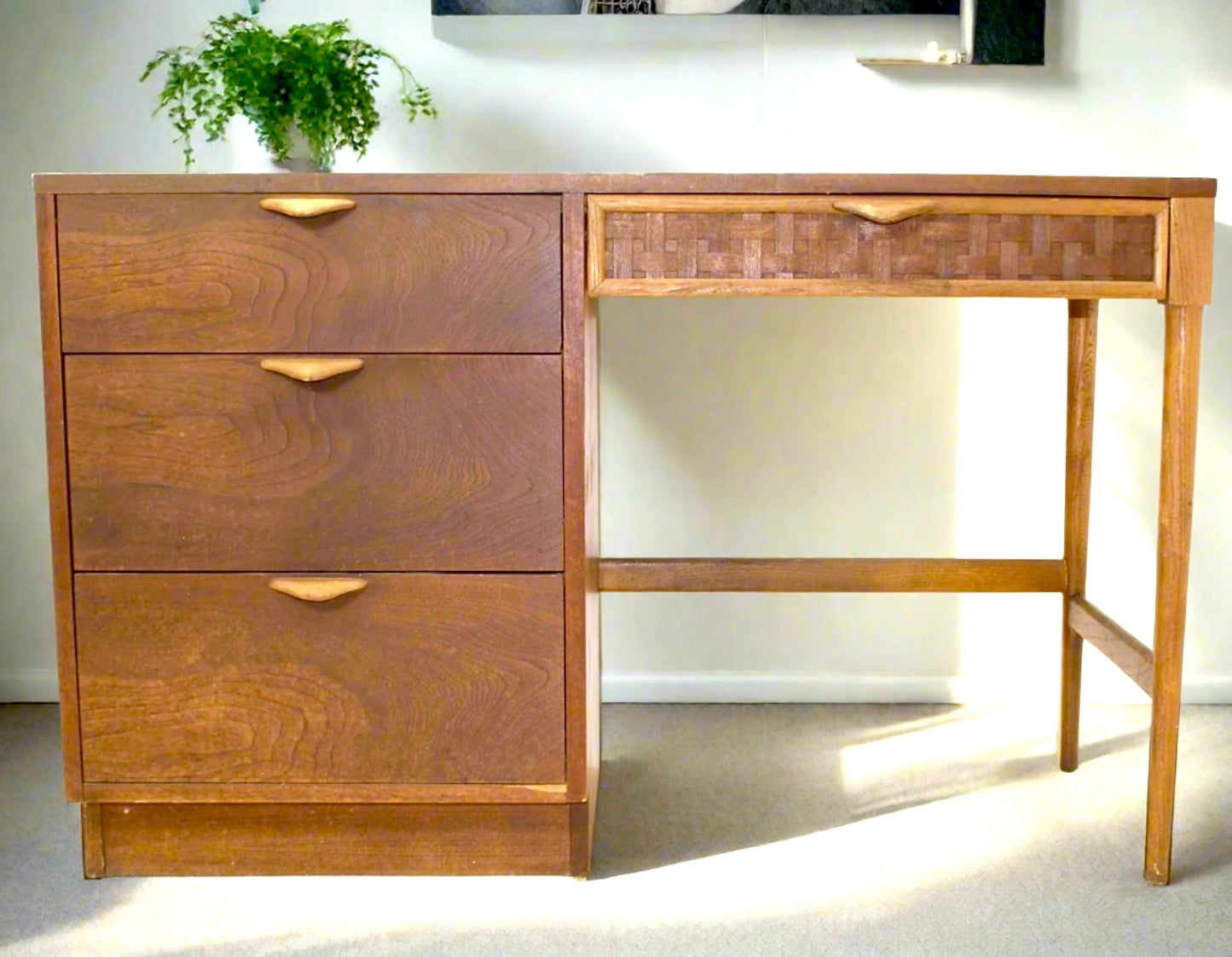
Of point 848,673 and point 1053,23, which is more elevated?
point 1053,23

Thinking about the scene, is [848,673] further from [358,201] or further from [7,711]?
[7,711]

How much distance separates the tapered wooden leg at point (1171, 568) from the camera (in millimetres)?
1574

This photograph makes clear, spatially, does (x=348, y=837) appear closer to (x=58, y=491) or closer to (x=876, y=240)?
(x=58, y=491)

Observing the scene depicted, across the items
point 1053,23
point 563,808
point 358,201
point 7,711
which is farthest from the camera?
point 7,711

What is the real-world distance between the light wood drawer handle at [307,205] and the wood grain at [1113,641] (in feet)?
3.69

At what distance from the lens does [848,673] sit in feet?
7.64

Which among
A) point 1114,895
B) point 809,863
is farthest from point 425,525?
point 1114,895

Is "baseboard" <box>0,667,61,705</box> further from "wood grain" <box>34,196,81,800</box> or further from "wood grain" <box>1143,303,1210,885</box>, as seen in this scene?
"wood grain" <box>1143,303,1210,885</box>

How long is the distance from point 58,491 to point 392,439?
0.40 m

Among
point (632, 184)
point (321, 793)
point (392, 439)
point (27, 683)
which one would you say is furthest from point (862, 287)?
point (27, 683)

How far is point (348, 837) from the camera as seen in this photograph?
1.64 metres

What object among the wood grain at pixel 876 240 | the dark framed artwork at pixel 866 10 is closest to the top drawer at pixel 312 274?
the wood grain at pixel 876 240

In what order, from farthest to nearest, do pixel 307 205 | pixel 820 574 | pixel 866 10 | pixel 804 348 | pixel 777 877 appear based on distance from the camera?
pixel 804 348
pixel 866 10
pixel 820 574
pixel 777 877
pixel 307 205

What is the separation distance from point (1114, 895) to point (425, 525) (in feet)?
3.06
